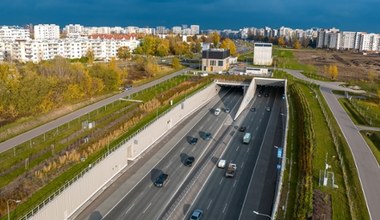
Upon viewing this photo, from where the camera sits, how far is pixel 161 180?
2217 centimetres

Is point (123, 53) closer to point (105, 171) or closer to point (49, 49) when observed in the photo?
point (49, 49)

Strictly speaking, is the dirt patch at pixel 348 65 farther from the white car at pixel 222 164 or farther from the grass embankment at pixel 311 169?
the white car at pixel 222 164

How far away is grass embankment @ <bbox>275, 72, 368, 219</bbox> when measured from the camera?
686 inches

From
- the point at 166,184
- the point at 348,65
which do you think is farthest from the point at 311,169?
the point at 348,65

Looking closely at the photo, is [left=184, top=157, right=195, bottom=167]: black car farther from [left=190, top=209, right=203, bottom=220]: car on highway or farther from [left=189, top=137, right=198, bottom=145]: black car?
[left=190, top=209, right=203, bottom=220]: car on highway

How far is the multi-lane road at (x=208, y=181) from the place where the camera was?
62.9 ft

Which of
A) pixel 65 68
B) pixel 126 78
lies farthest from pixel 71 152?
pixel 126 78

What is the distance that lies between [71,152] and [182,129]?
12.3 meters

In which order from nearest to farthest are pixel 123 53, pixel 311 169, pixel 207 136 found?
pixel 311 169 < pixel 207 136 < pixel 123 53

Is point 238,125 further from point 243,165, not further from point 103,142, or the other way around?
point 103,142

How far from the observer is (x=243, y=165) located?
83.8 feet

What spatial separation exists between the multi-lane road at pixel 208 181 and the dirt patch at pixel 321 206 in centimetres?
259

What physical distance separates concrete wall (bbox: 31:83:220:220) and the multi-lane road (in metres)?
0.82

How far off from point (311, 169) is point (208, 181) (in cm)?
632
